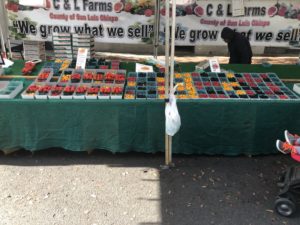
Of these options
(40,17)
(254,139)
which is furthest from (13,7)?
(254,139)

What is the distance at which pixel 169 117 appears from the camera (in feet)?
12.7

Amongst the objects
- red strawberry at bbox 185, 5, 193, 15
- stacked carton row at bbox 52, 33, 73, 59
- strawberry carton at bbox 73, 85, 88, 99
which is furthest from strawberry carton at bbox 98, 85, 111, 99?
red strawberry at bbox 185, 5, 193, 15

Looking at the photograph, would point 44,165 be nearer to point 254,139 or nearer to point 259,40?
point 254,139

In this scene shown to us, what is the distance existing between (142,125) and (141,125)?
0.01 m

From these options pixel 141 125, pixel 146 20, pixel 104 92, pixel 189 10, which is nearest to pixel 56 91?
pixel 104 92

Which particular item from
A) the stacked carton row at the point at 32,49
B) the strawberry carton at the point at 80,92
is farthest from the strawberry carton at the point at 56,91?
the stacked carton row at the point at 32,49

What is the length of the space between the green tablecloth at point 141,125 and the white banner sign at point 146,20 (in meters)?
3.92

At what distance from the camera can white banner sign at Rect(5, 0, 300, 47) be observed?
7605 millimetres

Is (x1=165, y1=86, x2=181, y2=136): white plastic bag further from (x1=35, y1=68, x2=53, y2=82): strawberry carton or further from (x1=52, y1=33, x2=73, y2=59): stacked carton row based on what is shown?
(x1=52, y1=33, x2=73, y2=59): stacked carton row

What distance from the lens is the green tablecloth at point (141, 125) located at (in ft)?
14.3

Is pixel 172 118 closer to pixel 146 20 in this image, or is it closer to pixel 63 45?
Result: pixel 63 45

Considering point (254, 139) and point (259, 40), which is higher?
point (259, 40)

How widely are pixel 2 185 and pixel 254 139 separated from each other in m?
3.44

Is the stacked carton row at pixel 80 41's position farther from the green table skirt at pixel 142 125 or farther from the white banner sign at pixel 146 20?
the green table skirt at pixel 142 125
